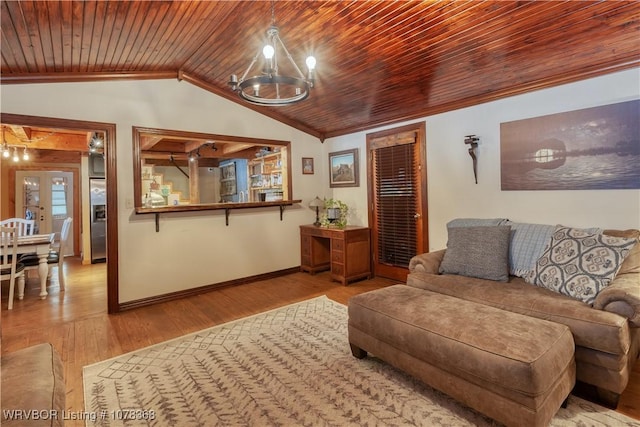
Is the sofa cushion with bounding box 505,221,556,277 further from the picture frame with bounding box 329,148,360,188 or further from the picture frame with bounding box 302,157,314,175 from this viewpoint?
the picture frame with bounding box 302,157,314,175

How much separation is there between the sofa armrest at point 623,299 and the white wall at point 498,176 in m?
0.99

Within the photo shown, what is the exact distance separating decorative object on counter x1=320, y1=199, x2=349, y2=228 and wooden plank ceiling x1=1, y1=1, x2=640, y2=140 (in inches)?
72.3

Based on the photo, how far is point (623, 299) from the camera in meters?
1.83

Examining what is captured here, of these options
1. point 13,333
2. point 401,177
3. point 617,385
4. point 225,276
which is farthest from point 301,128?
point 617,385

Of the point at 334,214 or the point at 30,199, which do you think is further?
the point at 30,199

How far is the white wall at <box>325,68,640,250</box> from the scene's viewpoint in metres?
2.68

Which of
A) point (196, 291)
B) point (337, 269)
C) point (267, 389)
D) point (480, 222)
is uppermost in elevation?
point (480, 222)

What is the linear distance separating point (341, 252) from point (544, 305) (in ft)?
8.71

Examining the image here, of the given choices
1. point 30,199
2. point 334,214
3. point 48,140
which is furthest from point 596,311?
point 30,199

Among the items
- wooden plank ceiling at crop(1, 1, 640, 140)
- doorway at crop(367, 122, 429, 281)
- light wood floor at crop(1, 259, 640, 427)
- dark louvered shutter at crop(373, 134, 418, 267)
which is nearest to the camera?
wooden plank ceiling at crop(1, 1, 640, 140)

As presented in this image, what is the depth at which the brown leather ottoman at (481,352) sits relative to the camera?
5.03ft

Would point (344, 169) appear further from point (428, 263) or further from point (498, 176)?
point (428, 263)

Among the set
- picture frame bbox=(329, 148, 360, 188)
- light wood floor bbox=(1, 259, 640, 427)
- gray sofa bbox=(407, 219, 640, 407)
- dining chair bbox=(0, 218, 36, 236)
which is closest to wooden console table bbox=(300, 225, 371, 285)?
light wood floor bbox=(1, 259, 640, 427)

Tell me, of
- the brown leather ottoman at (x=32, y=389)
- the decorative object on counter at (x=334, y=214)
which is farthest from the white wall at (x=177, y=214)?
the brown leather ottoman at (x=32, y=389)
